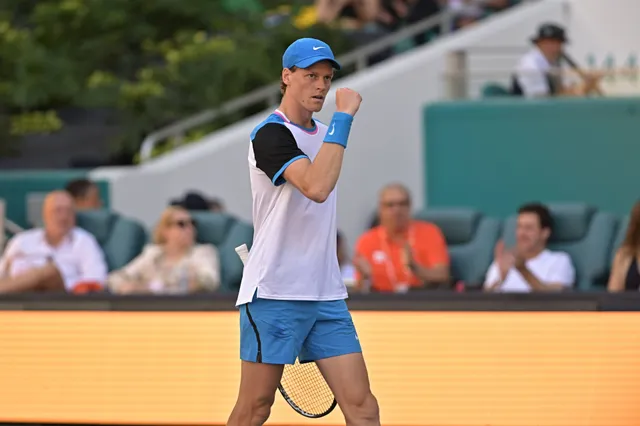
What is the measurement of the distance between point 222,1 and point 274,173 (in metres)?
12.1

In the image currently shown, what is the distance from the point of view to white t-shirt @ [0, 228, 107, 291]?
1104 centimetres

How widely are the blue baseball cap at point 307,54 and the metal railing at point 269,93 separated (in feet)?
29.3

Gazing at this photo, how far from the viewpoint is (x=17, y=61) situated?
1600cm

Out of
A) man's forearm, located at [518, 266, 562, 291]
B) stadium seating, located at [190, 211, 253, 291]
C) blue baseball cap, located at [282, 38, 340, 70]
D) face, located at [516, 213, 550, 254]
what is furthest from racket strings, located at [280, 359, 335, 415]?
stadium seating, located at [190, 211, 253, 291]

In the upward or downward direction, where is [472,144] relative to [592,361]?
upward

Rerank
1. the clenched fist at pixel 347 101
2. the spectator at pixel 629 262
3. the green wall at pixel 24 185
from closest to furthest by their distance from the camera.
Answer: the clenched fist at pixel 347 101 → the spectator at pixel 629 262 → the green wall at pixel 24 185

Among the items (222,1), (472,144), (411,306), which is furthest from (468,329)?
(222,1)

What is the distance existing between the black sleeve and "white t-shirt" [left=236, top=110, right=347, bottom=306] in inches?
0.9

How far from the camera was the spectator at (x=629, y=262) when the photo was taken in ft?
29.7

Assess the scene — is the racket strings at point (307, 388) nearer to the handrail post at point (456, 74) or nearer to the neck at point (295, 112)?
the neck at point (295, 112)

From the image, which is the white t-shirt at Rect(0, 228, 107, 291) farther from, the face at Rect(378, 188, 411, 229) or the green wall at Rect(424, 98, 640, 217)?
the green wall at Rect(424, 98, 640, 217)

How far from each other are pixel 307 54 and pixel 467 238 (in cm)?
563

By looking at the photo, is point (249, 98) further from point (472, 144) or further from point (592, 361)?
point (592, 361)

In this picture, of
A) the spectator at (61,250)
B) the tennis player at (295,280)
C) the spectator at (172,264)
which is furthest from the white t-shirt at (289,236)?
the spectator at (61,250)
